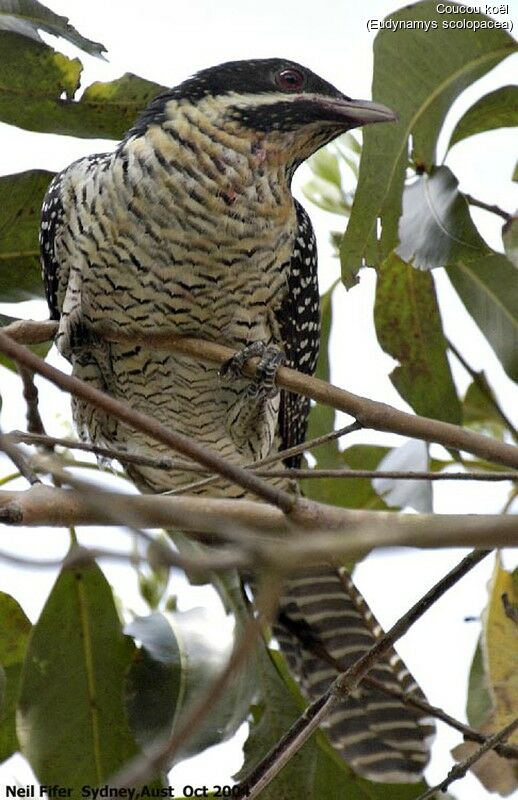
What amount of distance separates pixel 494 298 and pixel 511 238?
671mm

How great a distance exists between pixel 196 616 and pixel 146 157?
38.6 inches

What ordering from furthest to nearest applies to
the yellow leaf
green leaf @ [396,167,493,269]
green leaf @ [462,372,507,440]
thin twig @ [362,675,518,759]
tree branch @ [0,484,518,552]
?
green leaf @ [462,372,507,440]
green leaf @ [396,167,493,269]
the yellow leaf
thin twig @ [362,675,518,759]
tree branch @ [0,484,518,552]

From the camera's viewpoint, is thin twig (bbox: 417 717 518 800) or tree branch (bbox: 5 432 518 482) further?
thin twig (bbox: 417 717 518 800)

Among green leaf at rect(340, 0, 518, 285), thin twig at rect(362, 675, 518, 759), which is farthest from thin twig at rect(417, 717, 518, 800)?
green leaf at rect(340, 0, 518, 285)

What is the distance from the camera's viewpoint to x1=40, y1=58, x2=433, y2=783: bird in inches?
101

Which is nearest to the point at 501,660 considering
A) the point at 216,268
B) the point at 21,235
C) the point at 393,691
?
the point at 393,691

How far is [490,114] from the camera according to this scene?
2.74 meters

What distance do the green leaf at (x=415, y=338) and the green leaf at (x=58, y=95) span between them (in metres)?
0.72

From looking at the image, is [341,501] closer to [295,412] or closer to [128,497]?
[295,412]

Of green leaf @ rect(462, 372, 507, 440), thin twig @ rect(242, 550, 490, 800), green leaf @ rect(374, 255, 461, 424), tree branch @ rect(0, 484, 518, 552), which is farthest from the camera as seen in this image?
green leaf @ rect(462, 372, 507, 440)

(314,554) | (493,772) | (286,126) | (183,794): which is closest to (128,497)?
(314,554)

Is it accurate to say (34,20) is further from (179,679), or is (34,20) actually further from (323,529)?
(323,529)

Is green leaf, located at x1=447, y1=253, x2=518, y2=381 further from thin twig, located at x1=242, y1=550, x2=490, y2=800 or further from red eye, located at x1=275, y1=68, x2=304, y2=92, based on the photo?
thin twig, located at x1=242, y1=550, x2=490, y2=800

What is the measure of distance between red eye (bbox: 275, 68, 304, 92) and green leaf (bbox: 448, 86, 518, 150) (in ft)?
1.21
